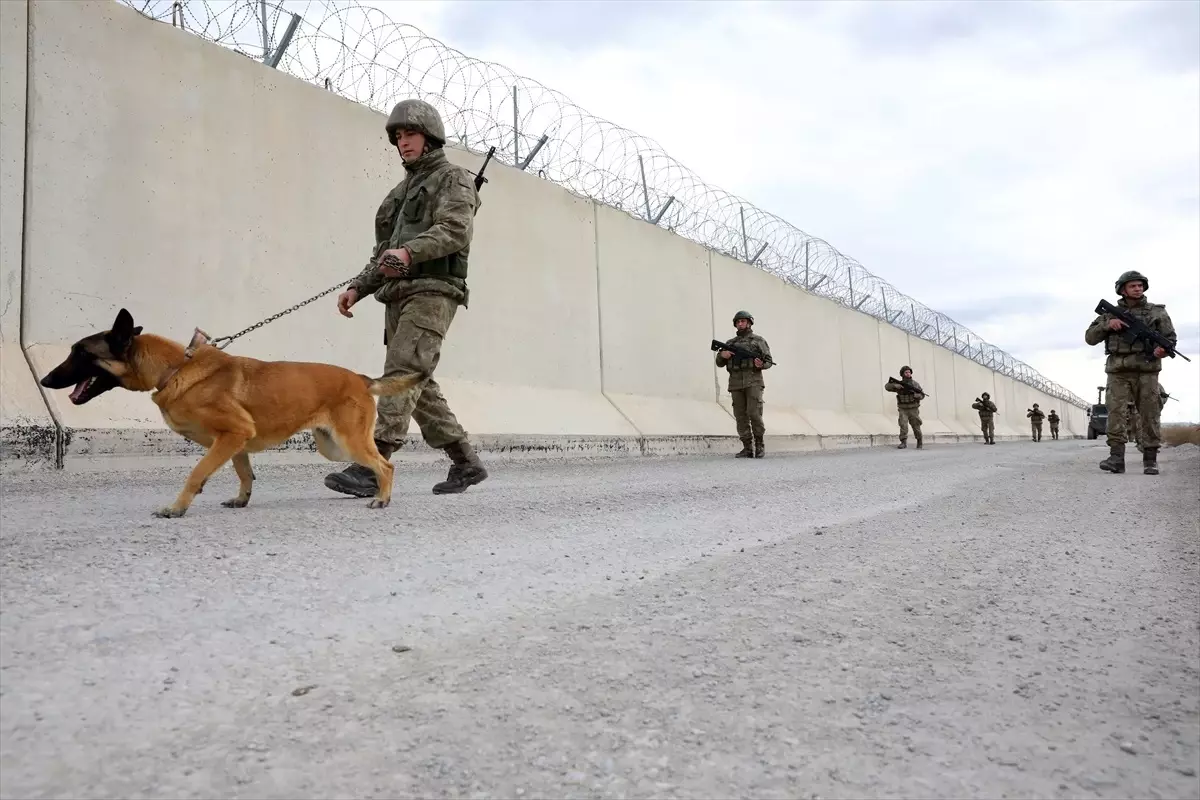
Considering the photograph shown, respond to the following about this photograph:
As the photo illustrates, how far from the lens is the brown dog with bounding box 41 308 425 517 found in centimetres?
320

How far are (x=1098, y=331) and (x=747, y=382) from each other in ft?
16.1

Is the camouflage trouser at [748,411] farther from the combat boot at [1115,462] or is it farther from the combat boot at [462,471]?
the combat boot at [462,471]

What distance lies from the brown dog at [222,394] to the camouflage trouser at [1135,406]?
21.7 feet

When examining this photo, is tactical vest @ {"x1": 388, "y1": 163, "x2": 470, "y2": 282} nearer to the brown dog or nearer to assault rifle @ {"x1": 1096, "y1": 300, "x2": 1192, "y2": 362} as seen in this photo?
the brown dog

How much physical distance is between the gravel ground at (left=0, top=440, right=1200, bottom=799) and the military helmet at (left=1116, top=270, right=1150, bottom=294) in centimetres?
511

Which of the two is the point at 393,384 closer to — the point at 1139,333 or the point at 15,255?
the point at 15,255

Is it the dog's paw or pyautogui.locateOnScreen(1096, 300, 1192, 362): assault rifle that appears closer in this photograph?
the dog's paw

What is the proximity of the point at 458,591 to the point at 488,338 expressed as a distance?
22.3 feet

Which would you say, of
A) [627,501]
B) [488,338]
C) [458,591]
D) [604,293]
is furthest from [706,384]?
[458,591]

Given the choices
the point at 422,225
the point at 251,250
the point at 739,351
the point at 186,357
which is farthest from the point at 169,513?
the point at 739,351

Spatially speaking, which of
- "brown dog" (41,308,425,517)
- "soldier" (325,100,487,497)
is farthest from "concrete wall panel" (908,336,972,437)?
"brown dog" (41,308,425,517)

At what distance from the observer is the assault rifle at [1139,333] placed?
22.8 ft

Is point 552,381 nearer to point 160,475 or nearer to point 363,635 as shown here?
point 160,475

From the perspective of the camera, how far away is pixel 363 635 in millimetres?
1771
